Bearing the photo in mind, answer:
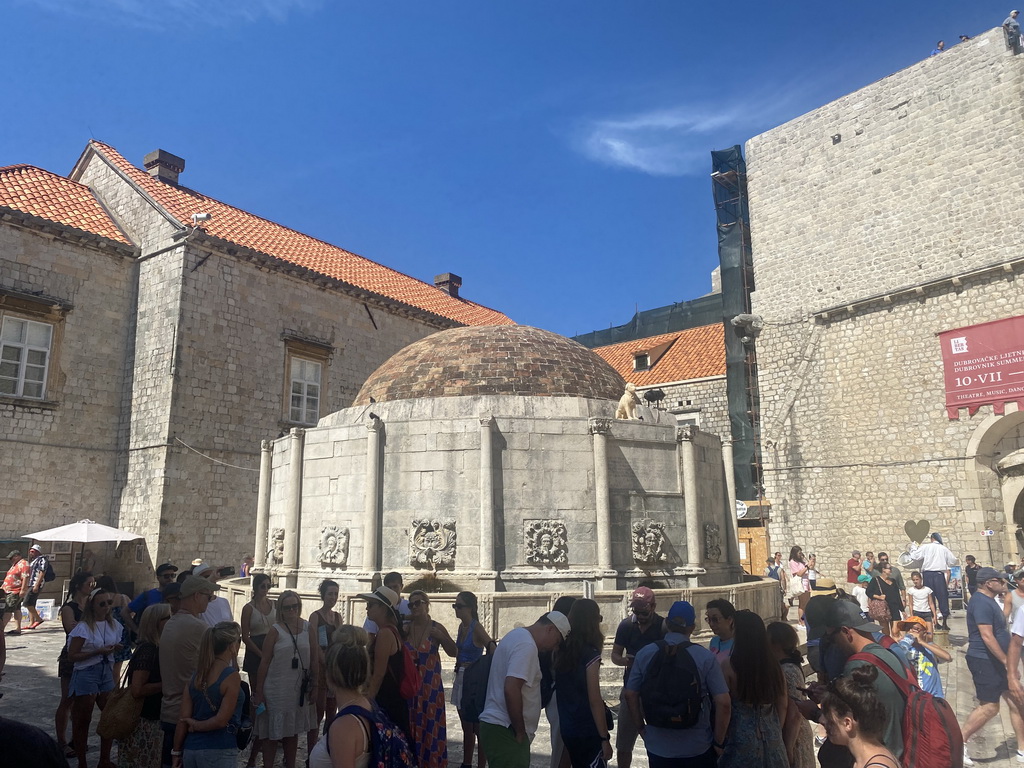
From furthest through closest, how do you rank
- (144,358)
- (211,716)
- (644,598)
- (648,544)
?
1. (144,358)
2. (648,544)
3. (644,598)
4. (211,716)

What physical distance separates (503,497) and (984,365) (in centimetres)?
1566

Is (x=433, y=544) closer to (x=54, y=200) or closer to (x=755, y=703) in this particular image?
(x=755, y=703)

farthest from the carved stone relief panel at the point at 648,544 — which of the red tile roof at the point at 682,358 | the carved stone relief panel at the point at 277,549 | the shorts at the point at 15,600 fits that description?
the red tile roof at the point at 682,358

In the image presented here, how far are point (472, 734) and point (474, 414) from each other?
22.7ft

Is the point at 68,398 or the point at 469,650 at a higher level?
the point at 68,398

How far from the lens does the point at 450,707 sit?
8.68 meters

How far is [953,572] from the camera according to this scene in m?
17.9

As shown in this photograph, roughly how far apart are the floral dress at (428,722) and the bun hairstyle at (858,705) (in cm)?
254

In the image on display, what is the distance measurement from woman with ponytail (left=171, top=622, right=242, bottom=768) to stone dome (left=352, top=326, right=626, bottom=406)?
355 inches

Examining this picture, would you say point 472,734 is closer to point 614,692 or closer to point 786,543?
point 614,692

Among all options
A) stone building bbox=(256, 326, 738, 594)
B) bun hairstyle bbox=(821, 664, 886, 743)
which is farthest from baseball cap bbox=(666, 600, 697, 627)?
stone building bbox=(256, 326, 738, 594)

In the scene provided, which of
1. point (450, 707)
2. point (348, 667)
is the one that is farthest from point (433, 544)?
point (348, 667)

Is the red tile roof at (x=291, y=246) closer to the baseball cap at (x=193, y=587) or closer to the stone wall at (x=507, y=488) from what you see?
the stone wall at (x=507, y=488)

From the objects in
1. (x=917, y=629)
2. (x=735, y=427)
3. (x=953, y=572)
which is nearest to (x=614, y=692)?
(x=917, y=629)
